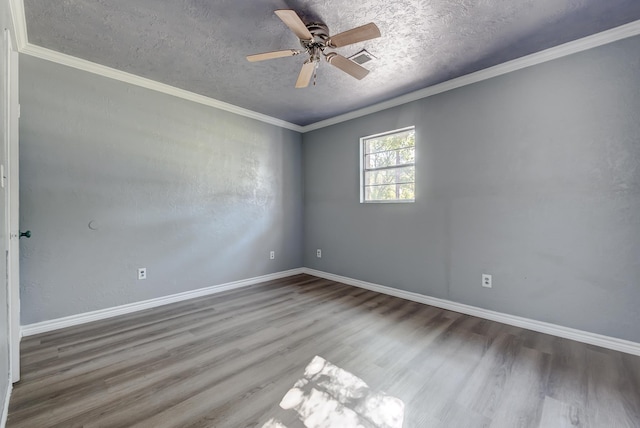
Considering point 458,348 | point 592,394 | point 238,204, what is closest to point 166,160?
point 238,204

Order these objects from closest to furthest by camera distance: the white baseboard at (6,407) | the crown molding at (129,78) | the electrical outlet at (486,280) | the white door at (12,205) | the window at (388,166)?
the white baseboard at (6,407) < the white door at (12,205) < the crown molding at (129,78) < the electrical outlet at (486,280) < the window at (388,166)

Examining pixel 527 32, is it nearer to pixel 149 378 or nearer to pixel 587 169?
pixel 587 169

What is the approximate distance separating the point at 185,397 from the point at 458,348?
82.2 inches

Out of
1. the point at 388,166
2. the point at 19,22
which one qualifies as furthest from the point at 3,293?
the point at 388,166

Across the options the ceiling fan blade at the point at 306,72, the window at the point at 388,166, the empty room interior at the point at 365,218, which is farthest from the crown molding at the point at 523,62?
the ceiling fan blade at the point at 306,72

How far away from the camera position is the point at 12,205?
5.93ft

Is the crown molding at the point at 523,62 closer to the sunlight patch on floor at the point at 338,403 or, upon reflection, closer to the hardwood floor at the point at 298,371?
the hardwood floor at the point at 298,371

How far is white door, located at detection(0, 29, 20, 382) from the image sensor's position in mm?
1656

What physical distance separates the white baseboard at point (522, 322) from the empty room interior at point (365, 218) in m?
0.02

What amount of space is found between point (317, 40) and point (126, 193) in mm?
2597

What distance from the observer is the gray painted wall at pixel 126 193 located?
245 cm

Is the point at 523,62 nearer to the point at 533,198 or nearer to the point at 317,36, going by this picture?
the point at 533,198

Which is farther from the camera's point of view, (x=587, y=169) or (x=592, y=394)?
(x=587, y=169)

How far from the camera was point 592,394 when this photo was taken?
1.63m
